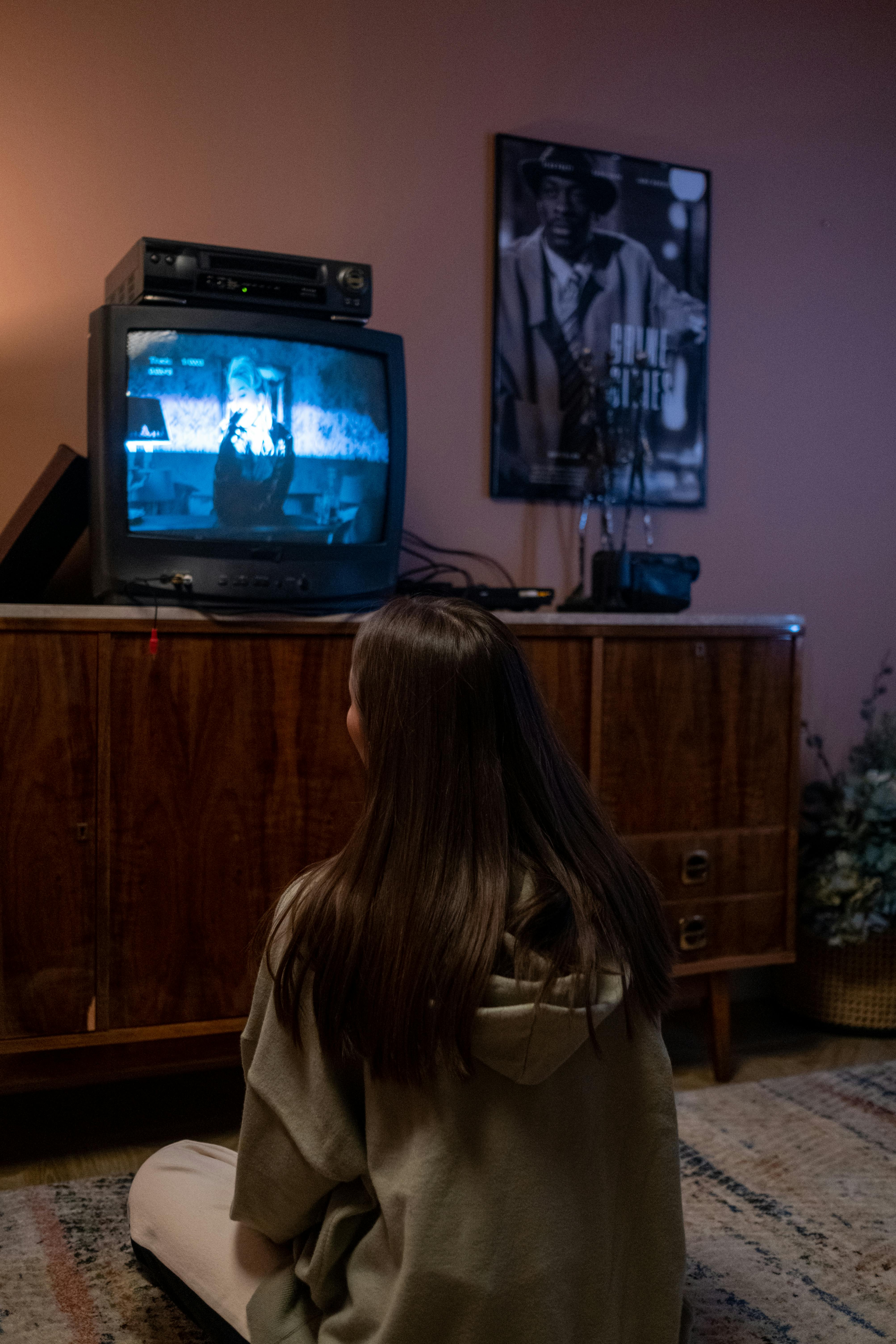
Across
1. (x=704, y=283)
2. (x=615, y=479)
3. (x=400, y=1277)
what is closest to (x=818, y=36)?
(x=704, y=283)

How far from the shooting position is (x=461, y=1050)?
0.95m

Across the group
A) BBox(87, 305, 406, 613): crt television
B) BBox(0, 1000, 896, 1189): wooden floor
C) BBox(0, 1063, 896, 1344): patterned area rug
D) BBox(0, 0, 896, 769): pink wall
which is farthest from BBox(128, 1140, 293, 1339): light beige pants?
BBox(0, 0, 896, 769): pink wall

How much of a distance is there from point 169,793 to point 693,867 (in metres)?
1.03

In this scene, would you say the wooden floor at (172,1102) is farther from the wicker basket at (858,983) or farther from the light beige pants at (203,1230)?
the light beige pants at (203,1230)

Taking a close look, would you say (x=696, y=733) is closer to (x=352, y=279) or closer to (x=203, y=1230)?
(x=352, y=279)

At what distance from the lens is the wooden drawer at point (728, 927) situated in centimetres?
228

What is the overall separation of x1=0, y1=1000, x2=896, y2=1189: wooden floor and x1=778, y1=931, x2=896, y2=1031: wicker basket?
0.16 ft

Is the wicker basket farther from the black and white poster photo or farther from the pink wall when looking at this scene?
the black and white poster photo

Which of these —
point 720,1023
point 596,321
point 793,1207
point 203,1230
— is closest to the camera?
point 203,1230

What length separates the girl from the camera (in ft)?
3.19

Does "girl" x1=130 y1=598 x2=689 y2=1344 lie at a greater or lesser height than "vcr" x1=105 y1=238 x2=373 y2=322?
lesser

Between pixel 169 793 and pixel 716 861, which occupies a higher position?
pixel 169 793

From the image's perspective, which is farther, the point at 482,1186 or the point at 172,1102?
the point at 172,1102

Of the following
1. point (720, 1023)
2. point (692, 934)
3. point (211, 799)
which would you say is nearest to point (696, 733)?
point (692, 934)
